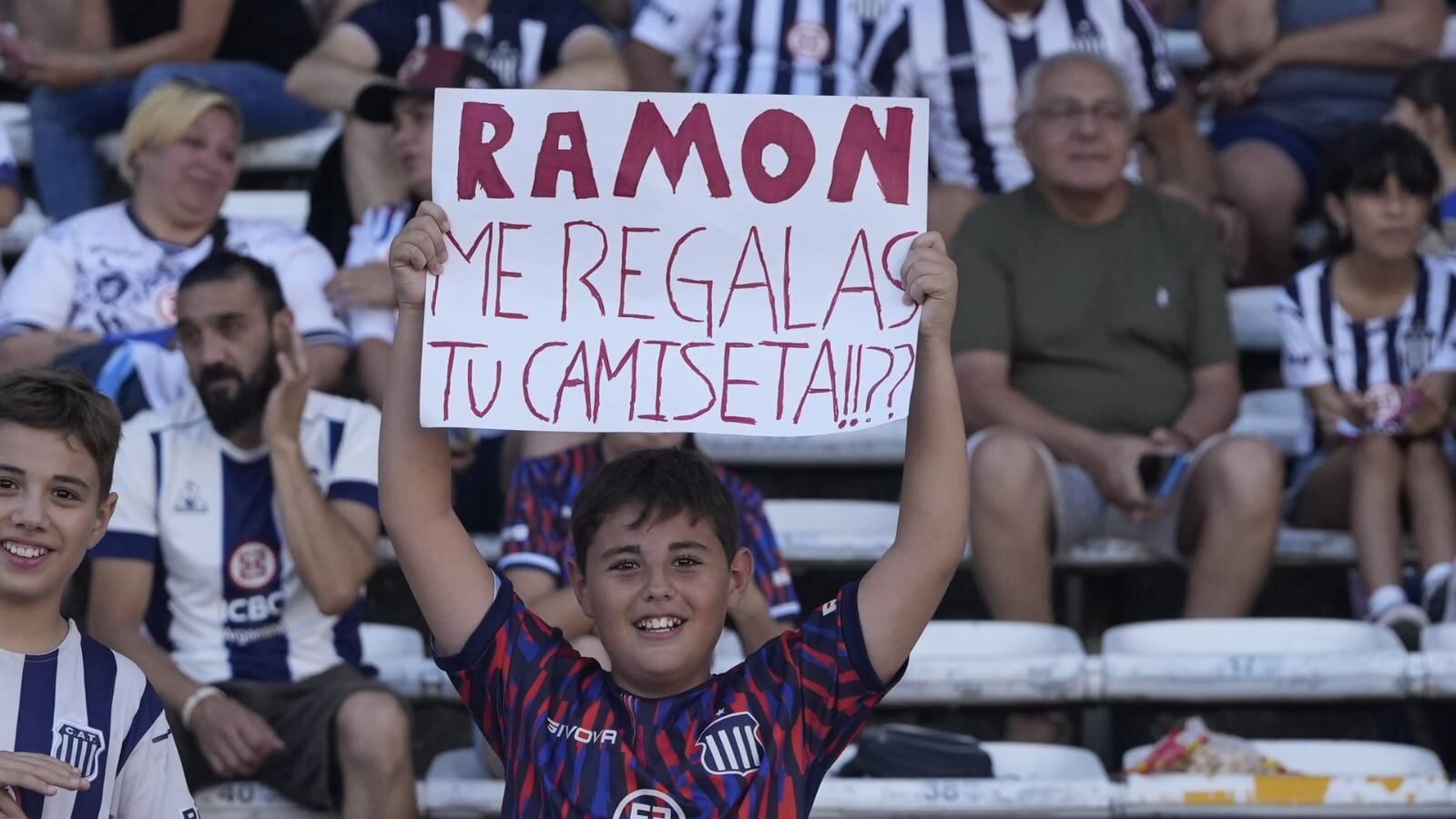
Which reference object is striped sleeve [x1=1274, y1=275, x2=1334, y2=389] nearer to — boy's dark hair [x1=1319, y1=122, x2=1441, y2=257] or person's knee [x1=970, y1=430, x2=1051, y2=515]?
boy's dark hair [x1=1319, y1=122, x2=1441, y2=257]

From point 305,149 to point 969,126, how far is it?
177 centimetres

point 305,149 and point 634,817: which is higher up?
point 305,149

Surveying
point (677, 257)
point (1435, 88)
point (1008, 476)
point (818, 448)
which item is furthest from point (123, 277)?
point (1435, 88)

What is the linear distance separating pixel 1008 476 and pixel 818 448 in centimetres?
73

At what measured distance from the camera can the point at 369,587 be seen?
465 cm

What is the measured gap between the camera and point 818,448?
4773mm

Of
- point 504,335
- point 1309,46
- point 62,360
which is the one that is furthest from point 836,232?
point 1309,46

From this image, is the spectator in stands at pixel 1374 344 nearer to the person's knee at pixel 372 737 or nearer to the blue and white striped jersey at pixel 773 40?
the blue and white striped jersey at pixel 773 40

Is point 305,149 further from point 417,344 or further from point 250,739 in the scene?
point 417,344

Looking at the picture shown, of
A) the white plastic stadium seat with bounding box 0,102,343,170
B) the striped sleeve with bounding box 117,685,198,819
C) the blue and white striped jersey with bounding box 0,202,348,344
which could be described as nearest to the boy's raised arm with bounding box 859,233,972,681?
the striped sleeve with bounding box 117,685,198,819

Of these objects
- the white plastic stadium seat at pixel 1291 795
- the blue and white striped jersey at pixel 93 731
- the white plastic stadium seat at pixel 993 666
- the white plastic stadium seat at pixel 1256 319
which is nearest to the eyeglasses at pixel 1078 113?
the white plastic stadium seat at pixel 1256 319

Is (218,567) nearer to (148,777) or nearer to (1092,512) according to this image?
(148,777)

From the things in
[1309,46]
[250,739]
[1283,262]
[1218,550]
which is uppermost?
[1309,46]

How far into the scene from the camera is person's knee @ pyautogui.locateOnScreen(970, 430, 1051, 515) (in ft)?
13.5
